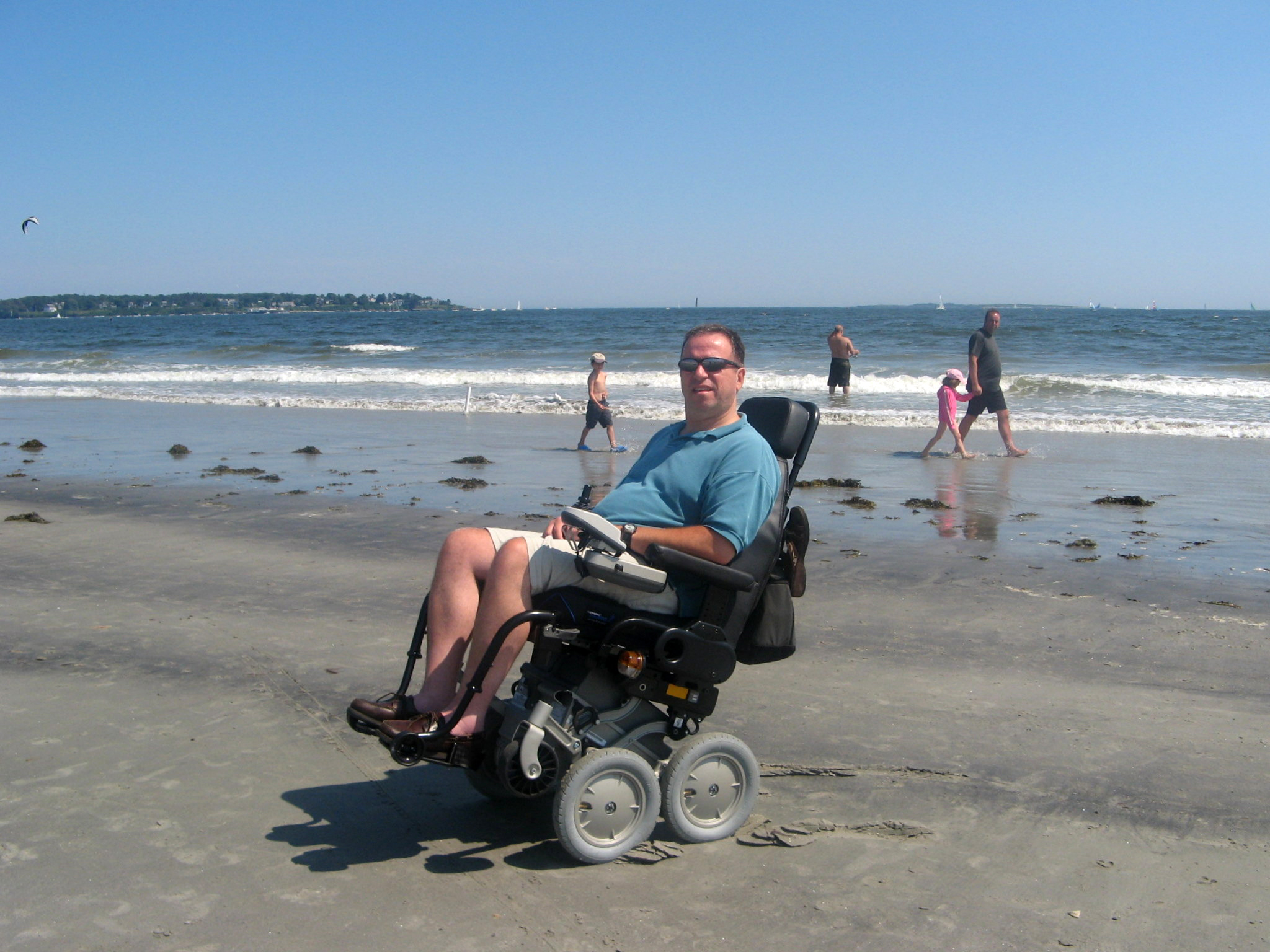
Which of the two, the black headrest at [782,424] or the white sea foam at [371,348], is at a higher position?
the white sea foam at [371,348]

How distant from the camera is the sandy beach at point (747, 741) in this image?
112 inches

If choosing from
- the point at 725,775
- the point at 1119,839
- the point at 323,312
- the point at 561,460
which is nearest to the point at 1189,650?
the point at 1119,839

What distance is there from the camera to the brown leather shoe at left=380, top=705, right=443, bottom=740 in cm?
309

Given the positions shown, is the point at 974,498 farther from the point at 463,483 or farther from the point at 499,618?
the point at 499,618

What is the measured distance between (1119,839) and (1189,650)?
2.29 metres

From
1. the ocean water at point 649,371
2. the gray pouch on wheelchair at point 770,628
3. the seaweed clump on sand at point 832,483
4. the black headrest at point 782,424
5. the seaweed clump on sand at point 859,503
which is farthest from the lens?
the ocean water at point 649,371

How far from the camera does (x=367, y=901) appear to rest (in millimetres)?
2875

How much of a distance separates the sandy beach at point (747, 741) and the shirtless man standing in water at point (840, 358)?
1425cm

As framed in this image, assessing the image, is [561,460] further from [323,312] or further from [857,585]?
[323,312]

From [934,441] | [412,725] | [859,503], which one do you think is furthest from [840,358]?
[412,725]

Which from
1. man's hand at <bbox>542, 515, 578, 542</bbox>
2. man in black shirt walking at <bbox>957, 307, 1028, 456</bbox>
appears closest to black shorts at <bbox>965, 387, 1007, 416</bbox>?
man in black shirt walking at <bbox>957, 307, 1028, 456</bbox>

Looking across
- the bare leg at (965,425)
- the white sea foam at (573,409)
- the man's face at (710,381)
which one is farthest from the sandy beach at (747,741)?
the white sea foam at (573,409)

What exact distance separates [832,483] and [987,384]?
394 cm

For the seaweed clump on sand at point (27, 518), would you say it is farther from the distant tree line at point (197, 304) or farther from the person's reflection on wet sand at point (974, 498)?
the distant tree line at point (197, 304)
